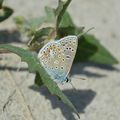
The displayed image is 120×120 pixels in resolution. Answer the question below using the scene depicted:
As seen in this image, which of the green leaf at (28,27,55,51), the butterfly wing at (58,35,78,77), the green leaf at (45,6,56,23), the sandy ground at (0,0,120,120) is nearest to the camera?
the butterfly wing at (58,35,78,77)

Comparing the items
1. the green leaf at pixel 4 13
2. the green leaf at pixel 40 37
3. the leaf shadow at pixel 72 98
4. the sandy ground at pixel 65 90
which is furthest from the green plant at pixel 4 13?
the leaf shadow at pixel 72 98

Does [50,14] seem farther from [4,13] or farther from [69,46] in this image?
[69,46]

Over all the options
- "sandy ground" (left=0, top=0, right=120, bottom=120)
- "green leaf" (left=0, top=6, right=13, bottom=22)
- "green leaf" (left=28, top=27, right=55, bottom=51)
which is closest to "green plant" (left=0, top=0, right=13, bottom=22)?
"green leaf" (left=0, top=6, right=13, bottom=22)

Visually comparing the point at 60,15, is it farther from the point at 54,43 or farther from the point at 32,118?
the point at 32,118

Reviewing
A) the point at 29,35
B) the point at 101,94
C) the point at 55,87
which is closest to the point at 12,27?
the point at 29,35

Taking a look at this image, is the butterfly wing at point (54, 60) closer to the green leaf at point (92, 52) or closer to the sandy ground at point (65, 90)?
the sandy ground at point (65, 90)

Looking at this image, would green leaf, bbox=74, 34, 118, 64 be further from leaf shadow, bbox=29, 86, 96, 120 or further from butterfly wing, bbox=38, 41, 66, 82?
butterfly wing, bbox=38, 41, 66, 82
